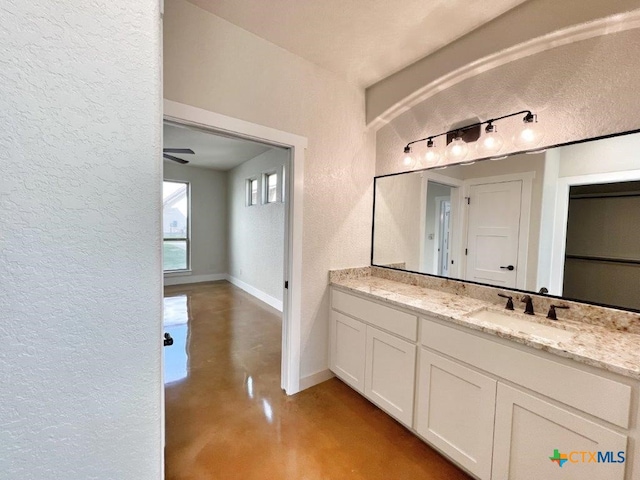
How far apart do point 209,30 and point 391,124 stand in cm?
161

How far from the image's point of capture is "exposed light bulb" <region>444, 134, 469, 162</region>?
206 cm

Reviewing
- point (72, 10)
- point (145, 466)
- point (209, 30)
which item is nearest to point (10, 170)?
point (72, 10)

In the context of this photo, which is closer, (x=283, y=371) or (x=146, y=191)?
(x=146, y=191)

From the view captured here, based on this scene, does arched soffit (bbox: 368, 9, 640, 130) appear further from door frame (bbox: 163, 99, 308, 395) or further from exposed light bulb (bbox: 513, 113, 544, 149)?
door frame (bbox: 163, 99, 308, 395)

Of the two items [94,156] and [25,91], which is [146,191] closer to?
[94,156]

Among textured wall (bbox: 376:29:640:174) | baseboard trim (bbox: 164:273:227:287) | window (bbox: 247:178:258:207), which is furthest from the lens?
baseboard trim (bbox: 164:273:227:287)

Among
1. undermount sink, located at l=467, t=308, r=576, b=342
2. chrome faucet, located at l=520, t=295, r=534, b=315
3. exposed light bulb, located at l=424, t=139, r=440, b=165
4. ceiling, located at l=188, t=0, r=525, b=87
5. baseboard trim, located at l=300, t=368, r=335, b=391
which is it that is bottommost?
baseboard trim, located at l=300, t=368, r=335, b=391

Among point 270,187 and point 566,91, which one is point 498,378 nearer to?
point 566,91

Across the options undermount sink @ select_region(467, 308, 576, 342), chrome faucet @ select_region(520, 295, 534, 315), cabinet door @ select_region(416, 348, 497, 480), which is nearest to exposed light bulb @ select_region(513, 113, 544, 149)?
chrome faucet @ select_region(520, 295, 534, 315)

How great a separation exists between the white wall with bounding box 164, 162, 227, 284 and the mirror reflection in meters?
5.21

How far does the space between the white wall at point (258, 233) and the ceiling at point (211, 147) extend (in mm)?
232

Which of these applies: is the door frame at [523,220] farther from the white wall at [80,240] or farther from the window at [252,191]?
the window at [252,191]

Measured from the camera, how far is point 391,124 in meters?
2.56

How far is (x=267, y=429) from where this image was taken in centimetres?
192
